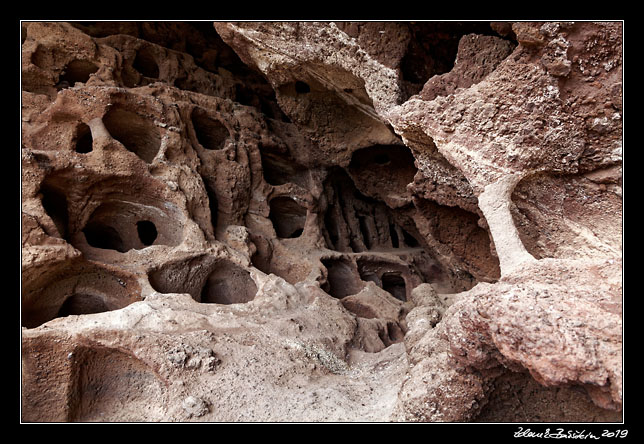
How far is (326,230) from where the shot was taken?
8047 mm

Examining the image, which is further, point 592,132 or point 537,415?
point 592,132

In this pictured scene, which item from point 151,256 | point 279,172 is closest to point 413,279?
point 279,172

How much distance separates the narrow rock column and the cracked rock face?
0.02 meters

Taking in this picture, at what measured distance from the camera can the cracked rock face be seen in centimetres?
231

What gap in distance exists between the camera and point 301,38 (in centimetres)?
473

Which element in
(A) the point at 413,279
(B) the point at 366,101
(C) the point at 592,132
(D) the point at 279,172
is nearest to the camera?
(C) the point at 592,132

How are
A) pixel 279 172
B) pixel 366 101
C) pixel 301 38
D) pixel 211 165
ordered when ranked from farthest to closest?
pixel 279 172 → pixel 211 165 → pixel 366 101 → pixel 301 38

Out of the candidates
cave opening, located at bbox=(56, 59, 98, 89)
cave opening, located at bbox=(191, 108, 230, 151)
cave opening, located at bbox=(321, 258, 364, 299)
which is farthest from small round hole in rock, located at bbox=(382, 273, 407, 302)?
cave opening, located at bbox=(56, 59, 98, 89)

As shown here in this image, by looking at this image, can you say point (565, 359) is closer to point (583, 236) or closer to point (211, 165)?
point (583, 236)

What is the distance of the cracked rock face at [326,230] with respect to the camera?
2.31m

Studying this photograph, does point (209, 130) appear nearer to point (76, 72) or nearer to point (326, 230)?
point (76, 72)

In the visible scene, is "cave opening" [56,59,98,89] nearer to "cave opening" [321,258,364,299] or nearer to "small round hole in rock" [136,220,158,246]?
"small round hole in rock" [136,220,158,246]

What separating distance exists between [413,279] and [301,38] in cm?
495

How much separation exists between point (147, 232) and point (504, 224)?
18.1 feet
